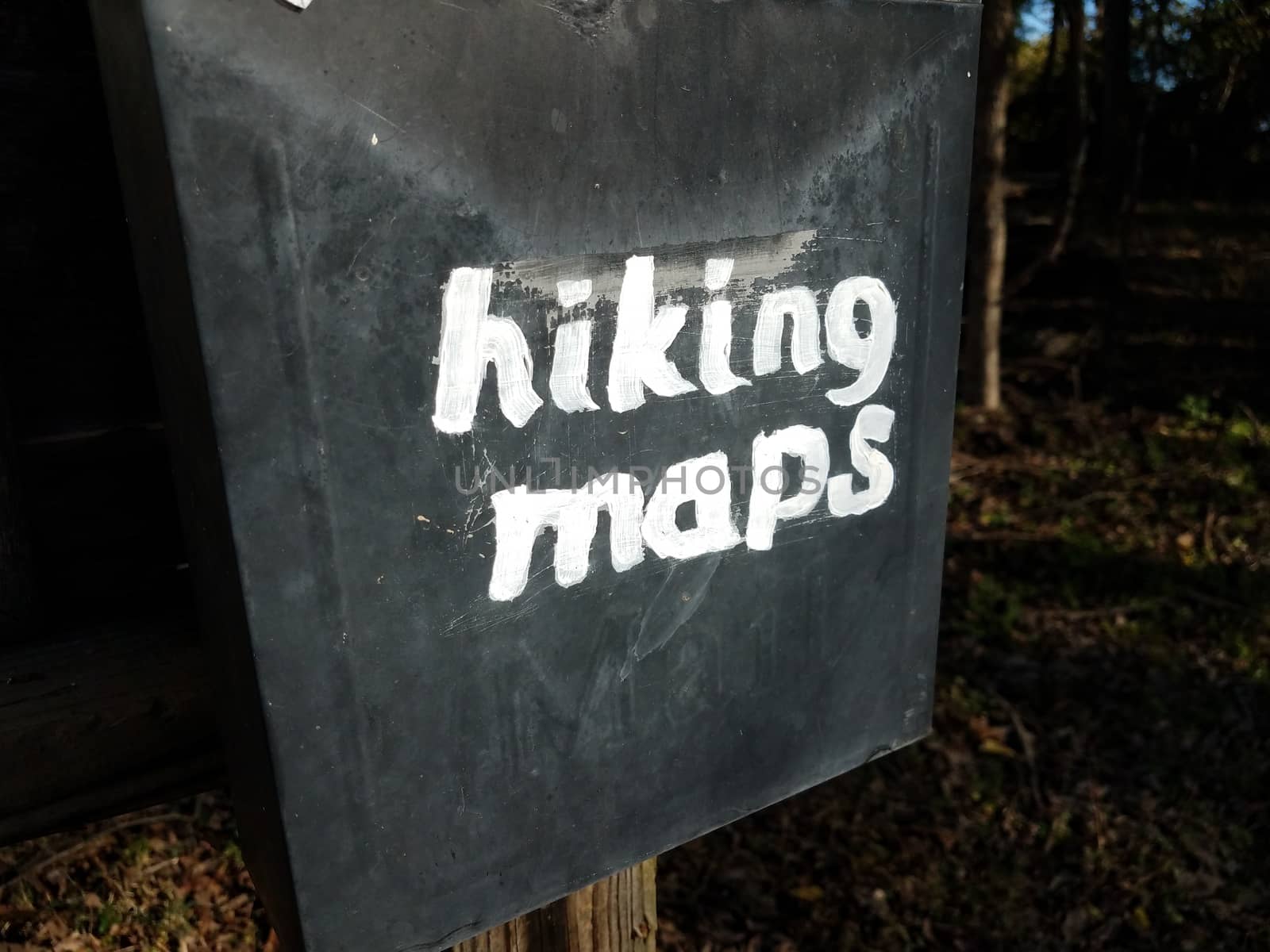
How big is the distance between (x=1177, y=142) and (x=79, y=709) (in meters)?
6.39

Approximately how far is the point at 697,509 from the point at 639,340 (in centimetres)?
20

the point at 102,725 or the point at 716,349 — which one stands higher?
the point at 716,349

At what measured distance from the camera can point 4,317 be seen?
3.75 feet

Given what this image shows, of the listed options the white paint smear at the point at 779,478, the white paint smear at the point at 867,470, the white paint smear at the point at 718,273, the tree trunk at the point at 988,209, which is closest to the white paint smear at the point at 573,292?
the white paint smear at the point at 718,273

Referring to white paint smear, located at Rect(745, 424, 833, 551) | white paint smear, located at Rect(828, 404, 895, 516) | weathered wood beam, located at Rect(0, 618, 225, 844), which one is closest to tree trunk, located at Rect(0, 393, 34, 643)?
weathered wood beam, located at Rect(0, 618, 225, 844)

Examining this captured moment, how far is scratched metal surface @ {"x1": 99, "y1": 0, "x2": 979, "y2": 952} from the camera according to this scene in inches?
32.8

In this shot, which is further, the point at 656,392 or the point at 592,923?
the point at 592,923

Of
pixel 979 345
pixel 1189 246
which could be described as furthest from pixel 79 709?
pixel 1189 246

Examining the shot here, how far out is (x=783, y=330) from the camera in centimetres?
114

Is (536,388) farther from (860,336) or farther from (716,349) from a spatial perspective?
(860,336)

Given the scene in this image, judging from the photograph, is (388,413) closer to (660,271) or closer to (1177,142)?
(660,271)

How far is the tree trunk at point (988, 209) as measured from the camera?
441 centimetres

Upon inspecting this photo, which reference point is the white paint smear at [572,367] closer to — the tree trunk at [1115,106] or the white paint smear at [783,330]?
the white paint smear at [783,330]

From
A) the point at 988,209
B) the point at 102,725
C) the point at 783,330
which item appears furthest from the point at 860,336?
the point at 988,209
